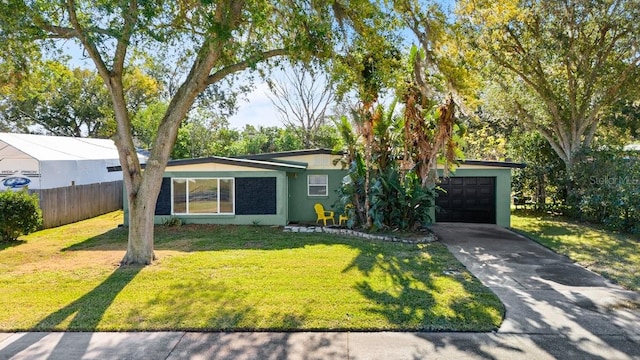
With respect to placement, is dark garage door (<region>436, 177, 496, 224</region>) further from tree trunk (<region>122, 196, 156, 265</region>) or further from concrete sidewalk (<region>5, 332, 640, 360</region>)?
concrete sidewalk (<region>5, 332, 640, 360</region>)

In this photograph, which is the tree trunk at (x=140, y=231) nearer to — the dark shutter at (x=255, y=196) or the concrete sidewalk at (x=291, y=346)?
the concrete sidewalk at (x=291, y=346)

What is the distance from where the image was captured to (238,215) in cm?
1430

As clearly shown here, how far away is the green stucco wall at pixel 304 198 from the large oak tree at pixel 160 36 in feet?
22.3

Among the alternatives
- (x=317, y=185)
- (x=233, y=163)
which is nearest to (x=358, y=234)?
(x=317, y=185)

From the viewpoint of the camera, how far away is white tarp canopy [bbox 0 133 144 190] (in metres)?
14.8

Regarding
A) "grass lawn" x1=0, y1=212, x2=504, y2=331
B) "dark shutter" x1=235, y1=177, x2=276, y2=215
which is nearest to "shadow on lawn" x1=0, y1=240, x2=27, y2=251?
"grass lawn" x1=0, y1=212, x2=504, y2=331

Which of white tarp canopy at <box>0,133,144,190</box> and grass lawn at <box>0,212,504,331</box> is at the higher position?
white tarp canopy at <box>0,133,144,190</box>

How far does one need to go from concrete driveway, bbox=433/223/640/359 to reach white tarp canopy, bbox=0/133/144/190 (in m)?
14.5

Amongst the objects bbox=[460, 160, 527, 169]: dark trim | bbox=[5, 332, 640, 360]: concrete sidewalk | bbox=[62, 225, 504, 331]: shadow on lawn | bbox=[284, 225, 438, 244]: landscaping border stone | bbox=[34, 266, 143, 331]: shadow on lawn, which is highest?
bbox=[460, 160, 527, 169]: dark trim

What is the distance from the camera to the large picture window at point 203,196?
563 inches

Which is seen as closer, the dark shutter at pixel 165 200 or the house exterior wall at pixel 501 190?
the dark shutter at pixel 165 200

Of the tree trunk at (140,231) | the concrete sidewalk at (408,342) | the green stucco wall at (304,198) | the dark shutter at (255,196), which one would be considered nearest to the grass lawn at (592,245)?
the concrete sidewalk at (408,342)

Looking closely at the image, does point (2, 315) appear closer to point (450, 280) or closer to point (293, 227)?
point (450, 280)

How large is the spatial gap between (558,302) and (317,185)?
1006 centimetres
